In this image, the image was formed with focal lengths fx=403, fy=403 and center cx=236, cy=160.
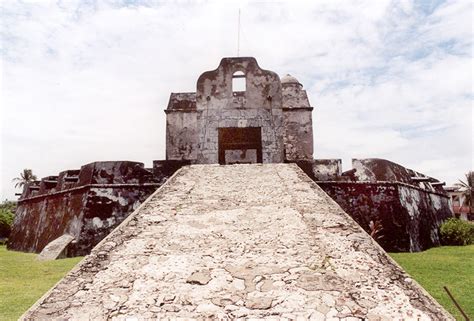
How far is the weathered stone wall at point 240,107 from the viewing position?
374 inches

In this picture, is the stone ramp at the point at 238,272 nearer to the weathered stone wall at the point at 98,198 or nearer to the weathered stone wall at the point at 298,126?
the weathered stone wall at the point at 98,198

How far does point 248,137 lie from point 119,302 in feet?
31.5

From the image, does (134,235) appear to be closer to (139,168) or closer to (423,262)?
(423,262)

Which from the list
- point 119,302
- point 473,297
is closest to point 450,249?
point 473,297

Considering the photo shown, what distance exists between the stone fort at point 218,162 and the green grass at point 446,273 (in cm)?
69

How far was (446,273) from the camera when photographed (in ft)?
19.1

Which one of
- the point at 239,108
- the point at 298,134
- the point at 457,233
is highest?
the point at 298,134

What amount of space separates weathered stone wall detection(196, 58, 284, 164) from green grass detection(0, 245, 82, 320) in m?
3.93

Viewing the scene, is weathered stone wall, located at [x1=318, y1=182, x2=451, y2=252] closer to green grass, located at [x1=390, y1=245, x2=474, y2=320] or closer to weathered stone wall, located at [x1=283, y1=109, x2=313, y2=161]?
green grass, located at [x1=390, y1=245, x2=474, y2=320]

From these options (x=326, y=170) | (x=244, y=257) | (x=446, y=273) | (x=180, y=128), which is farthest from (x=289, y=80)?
(x=244, y=257)

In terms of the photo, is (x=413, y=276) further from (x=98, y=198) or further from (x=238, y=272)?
(x=98, y=198)

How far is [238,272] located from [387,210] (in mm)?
6376

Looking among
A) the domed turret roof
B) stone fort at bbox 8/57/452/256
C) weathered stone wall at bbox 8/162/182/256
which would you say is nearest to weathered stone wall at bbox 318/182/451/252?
stone fort at bbox 8/57/452/256

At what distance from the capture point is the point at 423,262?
6.62 metres
